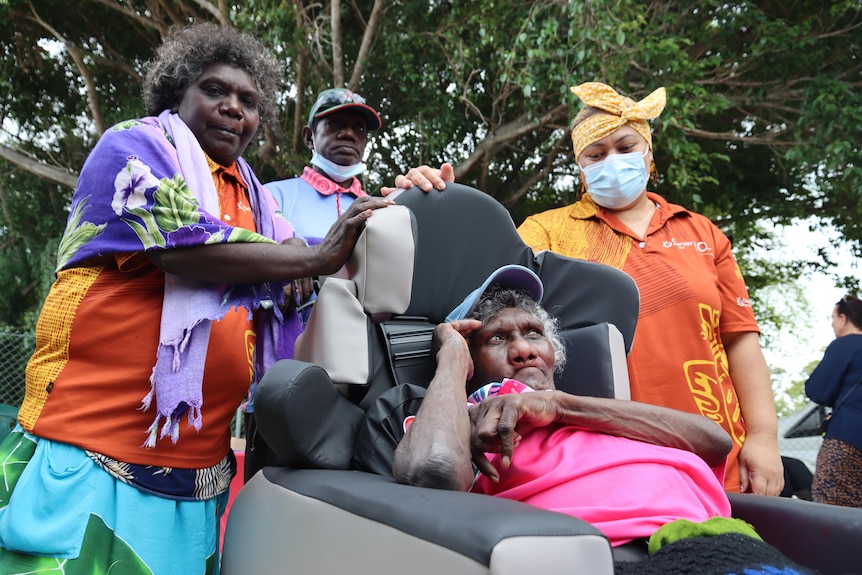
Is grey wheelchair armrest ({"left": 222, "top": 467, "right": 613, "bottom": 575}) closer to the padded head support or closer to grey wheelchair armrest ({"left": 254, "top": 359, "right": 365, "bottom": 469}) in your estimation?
grey wheelchair armrest ({"left": 254, "top": 359, "right": 365, "bottom": 469})

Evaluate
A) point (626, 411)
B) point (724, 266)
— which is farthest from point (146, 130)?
point (724, 266)

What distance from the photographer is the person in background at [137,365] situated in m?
1.46

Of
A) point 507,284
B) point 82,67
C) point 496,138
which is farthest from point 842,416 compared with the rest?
point 82,67

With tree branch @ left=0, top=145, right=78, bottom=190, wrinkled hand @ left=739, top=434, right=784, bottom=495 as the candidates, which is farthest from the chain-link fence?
wrinkled hand @ left=739, top=434, right=784, bottom=495

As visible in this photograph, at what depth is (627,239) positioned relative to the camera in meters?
2.46

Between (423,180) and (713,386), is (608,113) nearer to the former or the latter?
(423,180)

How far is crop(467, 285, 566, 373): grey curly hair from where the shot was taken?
79.7 inches

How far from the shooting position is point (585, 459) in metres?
1.57

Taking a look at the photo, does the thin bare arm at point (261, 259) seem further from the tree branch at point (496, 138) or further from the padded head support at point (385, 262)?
the tree branch at point (496, 138)

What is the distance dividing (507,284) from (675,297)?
619 mm

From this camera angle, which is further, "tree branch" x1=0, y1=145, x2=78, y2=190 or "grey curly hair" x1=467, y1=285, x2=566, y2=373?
"tree branch" x1=0, y1=145, x2=78, y2=190

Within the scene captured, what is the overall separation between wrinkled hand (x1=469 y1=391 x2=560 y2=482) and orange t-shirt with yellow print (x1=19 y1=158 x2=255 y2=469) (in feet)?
2.04

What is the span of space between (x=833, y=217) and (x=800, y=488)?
451 cm

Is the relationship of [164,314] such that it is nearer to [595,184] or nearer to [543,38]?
[595,184]
